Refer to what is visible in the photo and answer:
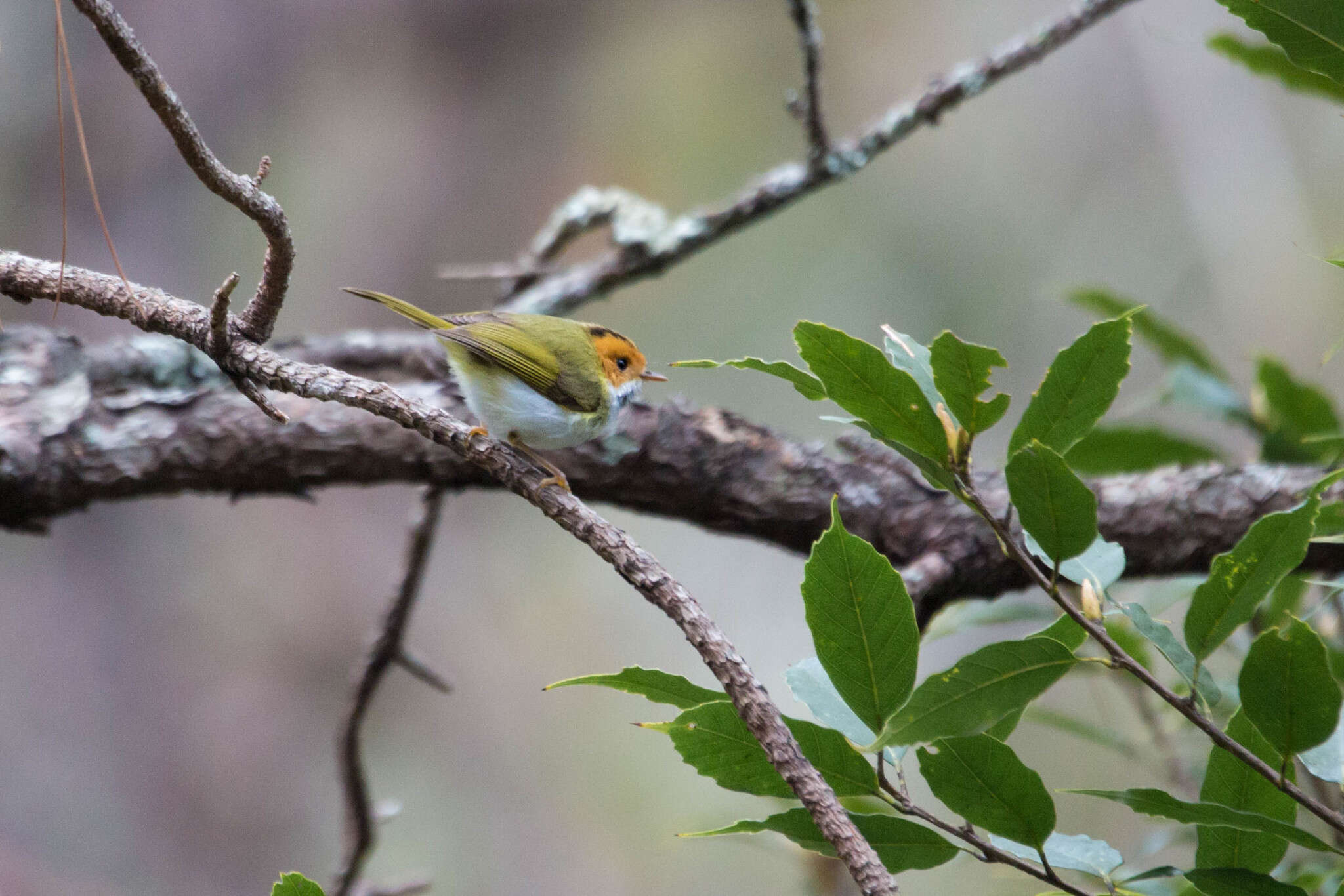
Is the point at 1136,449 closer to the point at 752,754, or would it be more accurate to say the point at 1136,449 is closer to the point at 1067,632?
the point at 1067,632

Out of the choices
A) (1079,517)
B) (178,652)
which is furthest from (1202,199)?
(178,652)

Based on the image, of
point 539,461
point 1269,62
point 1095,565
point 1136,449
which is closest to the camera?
point 1095,565

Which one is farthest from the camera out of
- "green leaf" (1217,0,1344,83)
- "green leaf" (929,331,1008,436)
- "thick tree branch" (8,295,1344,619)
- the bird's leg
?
"thick tree branch" (8,295,1344,619)

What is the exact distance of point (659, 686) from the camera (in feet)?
3.16

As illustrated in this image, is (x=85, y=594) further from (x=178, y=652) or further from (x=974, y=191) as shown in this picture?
(x=974, y=191)

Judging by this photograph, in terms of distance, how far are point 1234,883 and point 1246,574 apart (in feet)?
0.96

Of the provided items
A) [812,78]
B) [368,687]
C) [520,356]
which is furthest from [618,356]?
[368,687]

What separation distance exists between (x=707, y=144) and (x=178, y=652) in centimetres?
370

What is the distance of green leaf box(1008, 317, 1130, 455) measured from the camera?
94cm

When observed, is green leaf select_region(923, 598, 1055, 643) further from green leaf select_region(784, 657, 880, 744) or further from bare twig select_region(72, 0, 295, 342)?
bare twig select_region(72, 0, 295, 342)

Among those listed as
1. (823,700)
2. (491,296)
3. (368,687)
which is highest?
(491,296)

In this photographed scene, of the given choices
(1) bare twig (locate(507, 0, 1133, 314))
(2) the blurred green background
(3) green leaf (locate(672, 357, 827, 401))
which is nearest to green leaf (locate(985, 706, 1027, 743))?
(3) green leaf (locate(672, 357, 827, 401))

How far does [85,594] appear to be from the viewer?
4.15m

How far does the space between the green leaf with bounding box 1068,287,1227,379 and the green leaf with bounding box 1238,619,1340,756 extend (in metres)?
1.38
